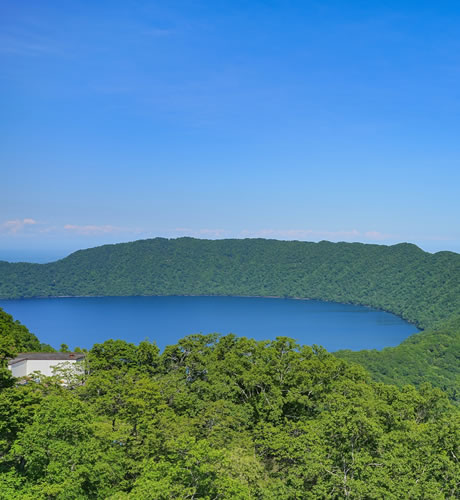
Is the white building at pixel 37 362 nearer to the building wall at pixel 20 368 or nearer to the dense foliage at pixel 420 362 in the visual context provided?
the building wall at pixel 20 368

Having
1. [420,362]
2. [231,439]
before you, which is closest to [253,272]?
[420,362]

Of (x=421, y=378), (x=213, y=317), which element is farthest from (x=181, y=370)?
(x=213, y=317)

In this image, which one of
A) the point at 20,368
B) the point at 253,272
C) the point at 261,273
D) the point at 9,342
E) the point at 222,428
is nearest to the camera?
the point at 222,428

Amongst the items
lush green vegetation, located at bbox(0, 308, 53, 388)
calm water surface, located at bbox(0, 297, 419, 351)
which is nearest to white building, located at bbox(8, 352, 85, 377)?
lush green vegetation, located at bbox(0, 308, 53, 388)

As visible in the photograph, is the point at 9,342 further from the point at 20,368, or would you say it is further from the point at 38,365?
the point at 38,365

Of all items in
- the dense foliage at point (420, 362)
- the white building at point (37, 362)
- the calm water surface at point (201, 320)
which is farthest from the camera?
the calm water surface at point (201, 320)

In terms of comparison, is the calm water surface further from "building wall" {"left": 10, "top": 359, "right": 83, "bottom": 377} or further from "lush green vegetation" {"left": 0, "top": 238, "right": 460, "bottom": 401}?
"building wall" {"left": 10, "top": 359, "right": 83, "bottom": 377}

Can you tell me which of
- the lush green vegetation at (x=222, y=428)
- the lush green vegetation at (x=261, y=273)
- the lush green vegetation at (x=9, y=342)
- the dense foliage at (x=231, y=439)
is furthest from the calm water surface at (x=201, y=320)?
the dense foliage at (x=231, y=439)
